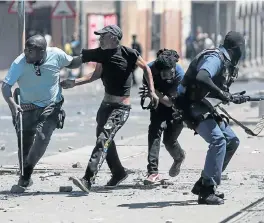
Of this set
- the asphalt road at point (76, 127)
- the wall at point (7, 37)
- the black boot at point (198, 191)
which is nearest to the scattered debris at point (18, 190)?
the black boot at point (198, 191)

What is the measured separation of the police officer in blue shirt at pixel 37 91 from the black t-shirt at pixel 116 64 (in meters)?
0.22

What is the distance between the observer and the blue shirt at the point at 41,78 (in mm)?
11062

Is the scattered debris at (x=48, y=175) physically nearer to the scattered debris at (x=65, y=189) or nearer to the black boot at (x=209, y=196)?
the scattered debris at (x=65, y=189)

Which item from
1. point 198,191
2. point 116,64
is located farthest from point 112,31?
point 198,191

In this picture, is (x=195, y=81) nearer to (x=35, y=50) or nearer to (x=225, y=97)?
(x=225, y=97)

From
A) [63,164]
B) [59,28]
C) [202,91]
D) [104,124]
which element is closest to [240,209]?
[202,91]

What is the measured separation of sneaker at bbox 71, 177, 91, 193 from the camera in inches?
428

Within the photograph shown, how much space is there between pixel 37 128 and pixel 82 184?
0.81 meters

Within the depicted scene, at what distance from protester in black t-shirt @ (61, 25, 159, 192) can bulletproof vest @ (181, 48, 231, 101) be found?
88cm

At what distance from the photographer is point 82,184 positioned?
35.8 ft

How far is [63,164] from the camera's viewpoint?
13875mm

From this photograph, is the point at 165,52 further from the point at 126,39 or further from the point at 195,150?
the point at 126,39

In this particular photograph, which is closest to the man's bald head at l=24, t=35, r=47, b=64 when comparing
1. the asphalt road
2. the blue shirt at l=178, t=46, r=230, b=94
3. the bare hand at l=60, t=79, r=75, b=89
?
the bare hand at l=60, t=79, r=75, b=89

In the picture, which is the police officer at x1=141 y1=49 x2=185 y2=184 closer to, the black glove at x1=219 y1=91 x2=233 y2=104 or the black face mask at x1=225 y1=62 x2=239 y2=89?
the black face mask at x1=225 y1=62 x2=239 y2=89
